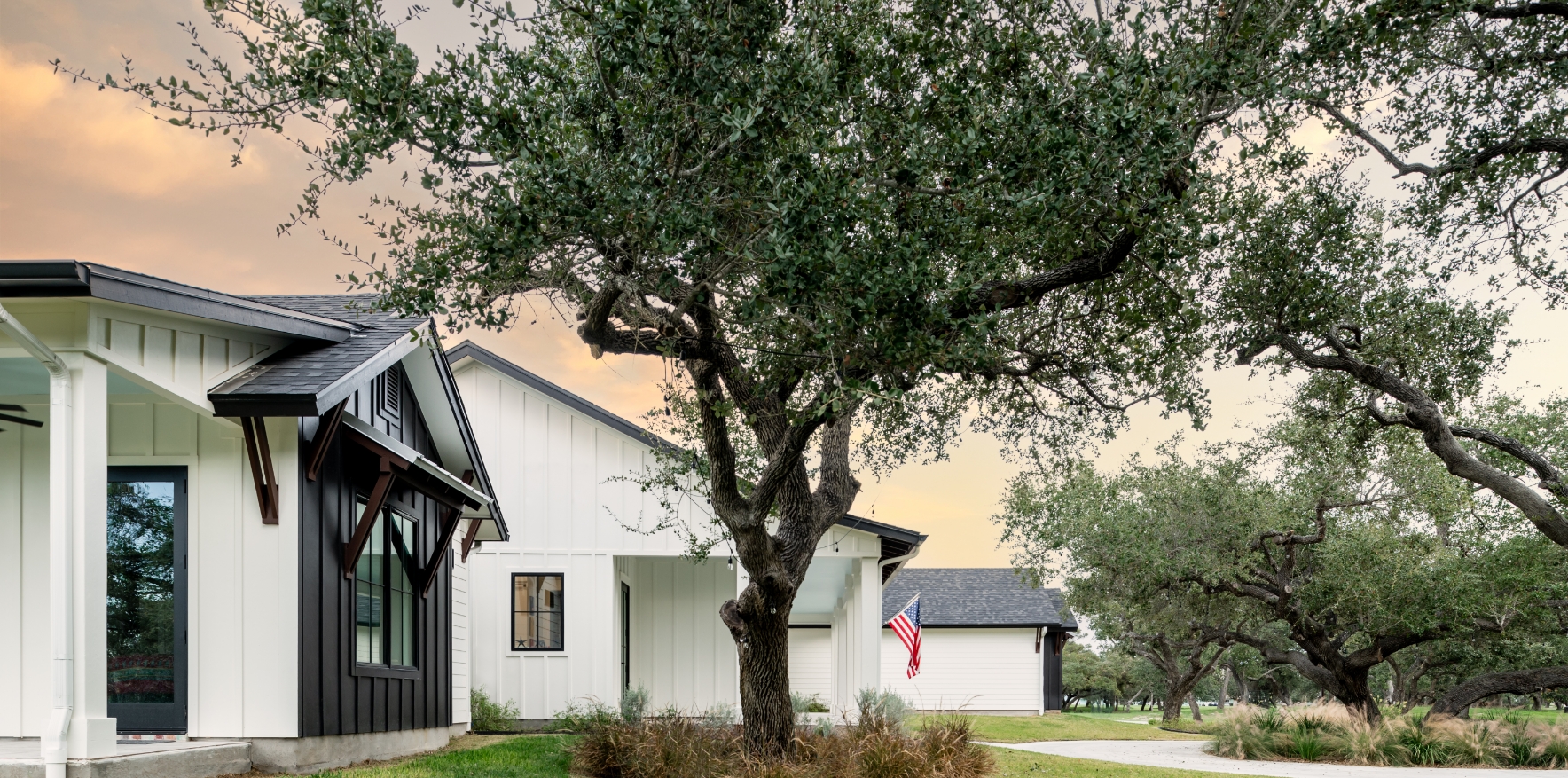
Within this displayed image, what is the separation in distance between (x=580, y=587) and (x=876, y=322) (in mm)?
11034

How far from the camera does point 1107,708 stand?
5781cm

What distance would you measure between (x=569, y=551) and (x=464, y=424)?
4.64m

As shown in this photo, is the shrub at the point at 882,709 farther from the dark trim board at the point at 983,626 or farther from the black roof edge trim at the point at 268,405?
the dark trim board at the point at 983,626

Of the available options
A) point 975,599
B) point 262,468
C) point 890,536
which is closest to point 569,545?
point 890,536

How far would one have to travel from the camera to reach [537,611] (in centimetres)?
1745

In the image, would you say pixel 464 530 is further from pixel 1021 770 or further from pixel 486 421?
pixel 1021 770

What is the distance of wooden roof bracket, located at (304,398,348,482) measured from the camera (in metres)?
9.05

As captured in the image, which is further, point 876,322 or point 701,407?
point 701,407

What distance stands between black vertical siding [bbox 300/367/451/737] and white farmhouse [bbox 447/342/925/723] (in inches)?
150

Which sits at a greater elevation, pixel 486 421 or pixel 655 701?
pixel 486 421

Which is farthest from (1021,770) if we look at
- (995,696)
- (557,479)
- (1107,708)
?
(1107,708)

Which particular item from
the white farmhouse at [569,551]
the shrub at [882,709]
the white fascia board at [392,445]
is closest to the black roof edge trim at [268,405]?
the white fascia board at [392,445]

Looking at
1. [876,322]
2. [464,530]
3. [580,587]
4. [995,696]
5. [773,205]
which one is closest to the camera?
[773,205]

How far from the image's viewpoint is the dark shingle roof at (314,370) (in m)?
7.99
